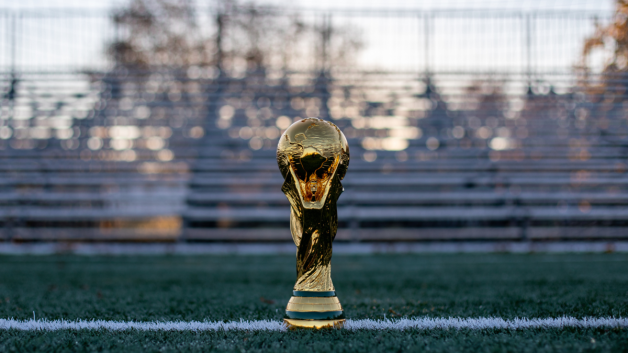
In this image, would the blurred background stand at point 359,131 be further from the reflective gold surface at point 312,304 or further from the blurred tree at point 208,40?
the reflective gold surface at point 312,304

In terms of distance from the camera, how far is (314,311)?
1675 millimetres

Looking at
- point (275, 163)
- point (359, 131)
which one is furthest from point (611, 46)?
point (275, 163)

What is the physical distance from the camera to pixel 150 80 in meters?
9.85

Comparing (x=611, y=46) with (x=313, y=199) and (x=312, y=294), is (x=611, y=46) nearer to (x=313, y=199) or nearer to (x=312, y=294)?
(x=313, y=199)

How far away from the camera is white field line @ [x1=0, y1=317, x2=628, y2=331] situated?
1769 millimetres

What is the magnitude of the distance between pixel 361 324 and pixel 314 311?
0.76ft

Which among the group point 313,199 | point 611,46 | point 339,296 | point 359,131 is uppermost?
point 611,46

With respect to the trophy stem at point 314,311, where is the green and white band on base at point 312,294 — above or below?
above

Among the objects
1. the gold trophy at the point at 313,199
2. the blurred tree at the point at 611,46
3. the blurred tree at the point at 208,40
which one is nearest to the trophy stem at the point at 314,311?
the gold trophy at the point at 313,199

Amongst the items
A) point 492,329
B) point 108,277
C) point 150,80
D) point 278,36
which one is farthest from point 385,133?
point 278,36

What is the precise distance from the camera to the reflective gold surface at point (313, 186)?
5.65 ft

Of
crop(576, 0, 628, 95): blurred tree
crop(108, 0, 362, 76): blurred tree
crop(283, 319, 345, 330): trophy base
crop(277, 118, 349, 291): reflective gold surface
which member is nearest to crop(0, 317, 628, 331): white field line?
crop(283, 319, 345, 330): trophy base

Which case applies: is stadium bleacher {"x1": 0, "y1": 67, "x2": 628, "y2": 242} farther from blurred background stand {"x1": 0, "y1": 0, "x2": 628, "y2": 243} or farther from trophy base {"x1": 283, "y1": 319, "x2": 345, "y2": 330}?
trophy base {"x1": 283, "y1": 319, "x2": 345, "y2": 330}

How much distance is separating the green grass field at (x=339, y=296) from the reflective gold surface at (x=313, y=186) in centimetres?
22
